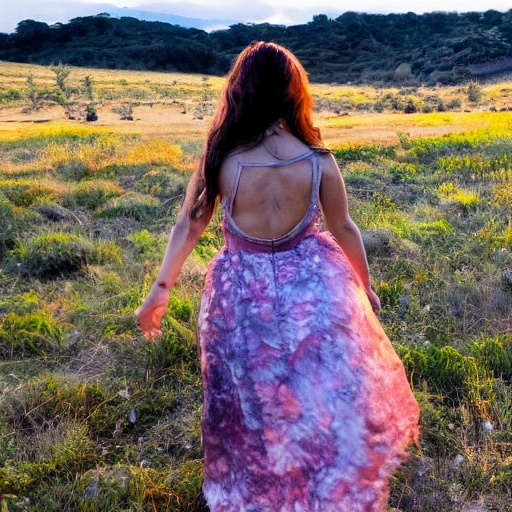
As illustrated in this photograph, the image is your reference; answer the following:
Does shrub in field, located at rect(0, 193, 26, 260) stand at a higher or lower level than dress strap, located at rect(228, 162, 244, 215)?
lower

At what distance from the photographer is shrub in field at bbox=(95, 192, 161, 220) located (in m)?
6.84

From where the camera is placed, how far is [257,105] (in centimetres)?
201

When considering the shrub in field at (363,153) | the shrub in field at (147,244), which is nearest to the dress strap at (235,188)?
the shrub in field at (147,244)

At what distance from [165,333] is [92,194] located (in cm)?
445

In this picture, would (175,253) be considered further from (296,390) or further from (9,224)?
(9,224)

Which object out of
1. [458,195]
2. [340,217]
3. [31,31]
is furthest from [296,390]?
[31,31]

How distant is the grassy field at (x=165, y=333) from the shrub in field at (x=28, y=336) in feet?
0.04

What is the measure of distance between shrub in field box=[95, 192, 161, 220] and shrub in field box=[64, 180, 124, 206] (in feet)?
0.93

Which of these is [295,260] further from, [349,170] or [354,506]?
[349,170]

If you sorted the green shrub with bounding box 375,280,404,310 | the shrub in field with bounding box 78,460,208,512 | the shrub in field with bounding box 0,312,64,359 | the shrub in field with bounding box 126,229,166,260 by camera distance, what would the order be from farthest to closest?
the shrub in field with bounding box 126,229,166,260, the green shrub with bounding box 375,280,404,310, the shrub in field with bounding box 0,312,64,359, the shrub in field with bounding box 78,460,208,512

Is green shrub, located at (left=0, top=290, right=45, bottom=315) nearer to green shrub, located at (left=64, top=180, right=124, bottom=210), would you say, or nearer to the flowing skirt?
the flowing skirt

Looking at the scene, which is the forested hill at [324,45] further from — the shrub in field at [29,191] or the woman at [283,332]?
the woman at [283,332]

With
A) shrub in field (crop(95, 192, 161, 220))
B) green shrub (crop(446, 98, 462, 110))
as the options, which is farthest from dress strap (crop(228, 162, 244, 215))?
green shrub (crop(446, 98, 462, 110))

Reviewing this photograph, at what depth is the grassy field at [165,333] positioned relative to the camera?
103 inches
